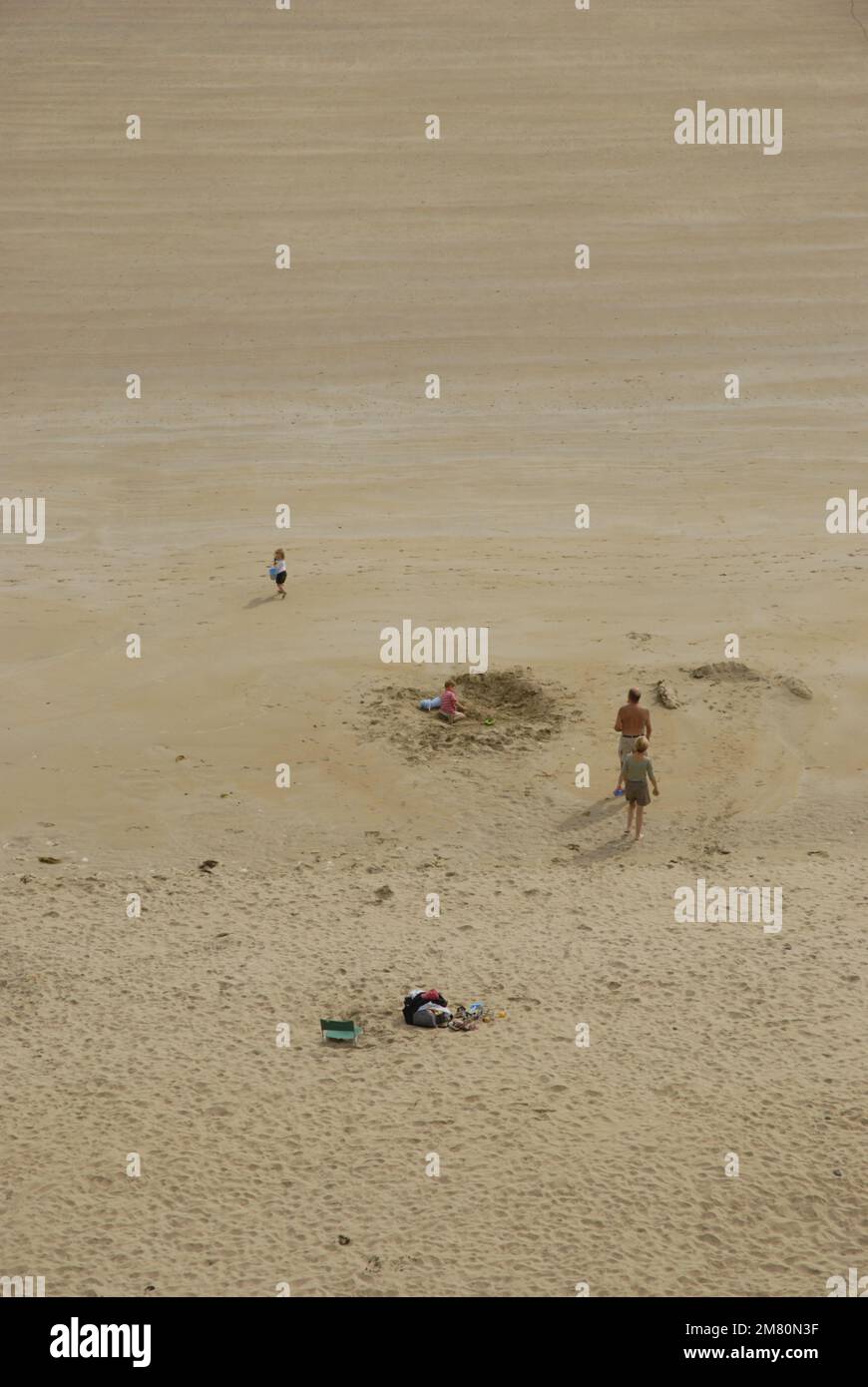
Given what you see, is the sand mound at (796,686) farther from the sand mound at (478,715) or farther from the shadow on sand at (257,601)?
the shadow on sand at (257,601)

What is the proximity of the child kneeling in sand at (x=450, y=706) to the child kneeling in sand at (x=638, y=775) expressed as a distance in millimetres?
2707

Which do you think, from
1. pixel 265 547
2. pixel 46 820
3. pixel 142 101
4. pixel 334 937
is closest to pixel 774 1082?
pixel 334 937

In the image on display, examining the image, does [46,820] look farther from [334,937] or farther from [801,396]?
[801,396]

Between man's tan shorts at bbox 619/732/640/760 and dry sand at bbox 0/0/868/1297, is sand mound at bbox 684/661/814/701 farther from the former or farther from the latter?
man's tan shorts at bbox 619/732/640/760

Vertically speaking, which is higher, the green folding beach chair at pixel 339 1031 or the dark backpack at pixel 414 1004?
the dark backpack at pixel 414 1004

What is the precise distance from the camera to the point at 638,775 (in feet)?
55.9

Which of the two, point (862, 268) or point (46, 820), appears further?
point (862, 268)

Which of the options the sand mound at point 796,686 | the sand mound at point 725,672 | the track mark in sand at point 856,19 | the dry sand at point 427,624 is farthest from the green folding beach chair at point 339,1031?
the track mark in sand at point 856,19

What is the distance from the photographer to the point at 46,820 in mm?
17766

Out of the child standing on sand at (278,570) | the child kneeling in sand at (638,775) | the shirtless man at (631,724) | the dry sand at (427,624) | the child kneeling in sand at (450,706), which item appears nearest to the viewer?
the dry sand at (427,624)

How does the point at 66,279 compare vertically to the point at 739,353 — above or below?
above

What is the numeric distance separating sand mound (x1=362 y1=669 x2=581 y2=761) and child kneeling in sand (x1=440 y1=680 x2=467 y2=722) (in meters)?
0.10

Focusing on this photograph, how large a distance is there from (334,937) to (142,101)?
110 ft

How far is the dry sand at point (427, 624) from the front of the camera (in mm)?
11891
